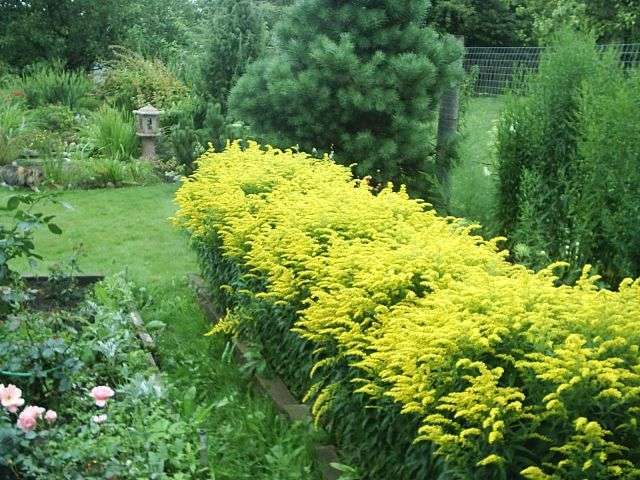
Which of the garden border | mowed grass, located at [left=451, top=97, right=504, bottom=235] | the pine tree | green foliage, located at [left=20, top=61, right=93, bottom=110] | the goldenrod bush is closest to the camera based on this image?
the goldenrod bush

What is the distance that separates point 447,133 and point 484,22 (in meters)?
19.8

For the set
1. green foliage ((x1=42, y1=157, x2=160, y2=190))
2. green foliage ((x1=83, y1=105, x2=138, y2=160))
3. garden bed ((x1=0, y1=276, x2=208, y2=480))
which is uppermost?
garden bed ((x1=0, y1=276, x2=208, y2=480))

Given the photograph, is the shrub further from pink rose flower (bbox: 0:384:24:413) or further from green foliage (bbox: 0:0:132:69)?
pink rose flower (bbox: 0:384:24:413)

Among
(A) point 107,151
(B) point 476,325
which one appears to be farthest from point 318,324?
(A) point 107,151

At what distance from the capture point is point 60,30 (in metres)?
19.0

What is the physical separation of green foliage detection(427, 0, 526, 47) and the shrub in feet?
40.1

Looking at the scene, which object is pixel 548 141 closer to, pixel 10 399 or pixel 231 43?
pixel 10 399

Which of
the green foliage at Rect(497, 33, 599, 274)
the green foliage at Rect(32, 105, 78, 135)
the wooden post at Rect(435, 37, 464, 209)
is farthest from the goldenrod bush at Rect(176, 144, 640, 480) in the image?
the green foliage at Rect(32, 105, 78, 135)

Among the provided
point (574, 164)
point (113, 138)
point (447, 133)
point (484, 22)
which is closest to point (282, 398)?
point (574, 164)

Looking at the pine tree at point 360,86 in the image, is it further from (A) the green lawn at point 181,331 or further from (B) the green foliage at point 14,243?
(B) the green foliage at point 14,243

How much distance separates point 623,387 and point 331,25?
5.82 metres

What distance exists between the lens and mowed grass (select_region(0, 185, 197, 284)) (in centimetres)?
764

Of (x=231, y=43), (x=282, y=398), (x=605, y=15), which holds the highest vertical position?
(x=605, y=15)

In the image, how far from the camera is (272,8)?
22.1 meters
